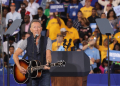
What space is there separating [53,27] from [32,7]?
138 cm

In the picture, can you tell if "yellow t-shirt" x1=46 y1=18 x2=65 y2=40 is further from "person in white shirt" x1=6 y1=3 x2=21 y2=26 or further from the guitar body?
the guitar body

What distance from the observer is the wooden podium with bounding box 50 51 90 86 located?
3252mm

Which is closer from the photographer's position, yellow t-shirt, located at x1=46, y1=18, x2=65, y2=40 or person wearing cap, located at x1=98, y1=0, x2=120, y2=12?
yellow t-shirt, located at x1=46, y1=18, x2=65, y2=40

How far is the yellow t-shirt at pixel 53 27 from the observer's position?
23.4 feet

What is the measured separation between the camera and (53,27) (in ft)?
23.7

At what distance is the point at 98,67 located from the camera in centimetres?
601

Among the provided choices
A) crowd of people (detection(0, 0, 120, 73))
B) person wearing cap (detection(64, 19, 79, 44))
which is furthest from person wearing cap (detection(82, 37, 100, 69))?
person wearing cap (detection(64, 19, 79, 44))

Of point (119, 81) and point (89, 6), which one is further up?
point (89, 6)

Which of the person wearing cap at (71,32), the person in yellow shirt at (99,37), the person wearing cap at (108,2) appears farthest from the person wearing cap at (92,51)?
the person wearing cap at (108,2)

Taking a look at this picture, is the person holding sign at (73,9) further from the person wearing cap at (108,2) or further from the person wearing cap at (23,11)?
the person wearing cap at (23,11)

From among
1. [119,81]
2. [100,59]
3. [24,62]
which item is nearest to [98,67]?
[100,59]

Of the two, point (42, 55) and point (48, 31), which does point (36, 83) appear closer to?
point (42, 55)

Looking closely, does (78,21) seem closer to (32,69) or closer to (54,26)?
(54,26)

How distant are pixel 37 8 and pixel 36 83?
17.6ft
